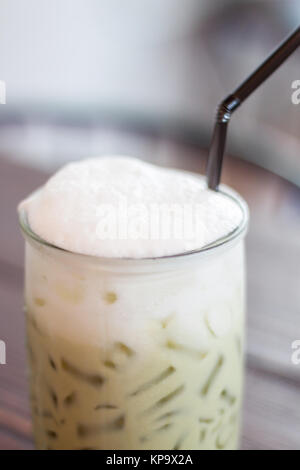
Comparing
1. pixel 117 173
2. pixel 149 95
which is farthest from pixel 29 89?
pixel 117 173

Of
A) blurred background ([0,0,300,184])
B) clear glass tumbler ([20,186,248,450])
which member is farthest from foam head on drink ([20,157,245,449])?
blurred background ([0,0,300,184])

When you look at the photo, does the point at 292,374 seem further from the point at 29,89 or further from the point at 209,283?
the point at 29,89

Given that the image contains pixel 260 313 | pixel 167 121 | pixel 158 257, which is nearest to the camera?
pixel 158 257

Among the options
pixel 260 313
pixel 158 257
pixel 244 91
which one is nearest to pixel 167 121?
pixel 260 313

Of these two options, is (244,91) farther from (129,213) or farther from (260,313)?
(260,313)

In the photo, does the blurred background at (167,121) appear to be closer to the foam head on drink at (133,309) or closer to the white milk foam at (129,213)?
the foam head on drink at (133,309)

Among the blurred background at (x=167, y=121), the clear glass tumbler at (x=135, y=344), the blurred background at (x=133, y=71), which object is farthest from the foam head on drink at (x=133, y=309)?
the blurred background at (x=133, y=71)

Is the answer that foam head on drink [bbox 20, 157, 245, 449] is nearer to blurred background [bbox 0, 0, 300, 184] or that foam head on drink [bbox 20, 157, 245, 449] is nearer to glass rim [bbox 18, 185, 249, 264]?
glass rim [bbox 18, 185, 249, 264]
